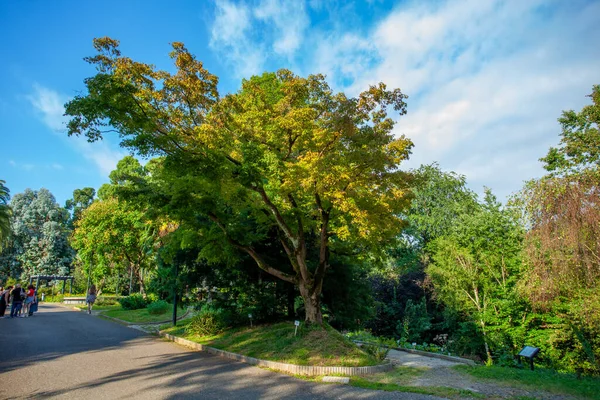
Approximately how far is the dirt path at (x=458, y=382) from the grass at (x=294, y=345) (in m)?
1.39

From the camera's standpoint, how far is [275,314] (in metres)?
14.2

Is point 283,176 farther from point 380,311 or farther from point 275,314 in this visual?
point 380,311

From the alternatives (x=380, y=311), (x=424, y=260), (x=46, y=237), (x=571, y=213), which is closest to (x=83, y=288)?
(x=46, y=237)

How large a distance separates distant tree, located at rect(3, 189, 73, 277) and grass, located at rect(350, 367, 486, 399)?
5004 centimetres

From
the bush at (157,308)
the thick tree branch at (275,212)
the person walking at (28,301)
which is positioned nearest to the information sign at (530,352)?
the thick tree branch at (275,212)

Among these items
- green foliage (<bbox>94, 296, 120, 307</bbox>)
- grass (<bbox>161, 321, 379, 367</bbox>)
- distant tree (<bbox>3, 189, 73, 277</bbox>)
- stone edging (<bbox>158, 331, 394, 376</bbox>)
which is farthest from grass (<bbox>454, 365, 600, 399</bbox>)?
distant tree (<bbox>3, 189, 73, 277</bbox>)

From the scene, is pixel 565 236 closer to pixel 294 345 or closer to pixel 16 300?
pixel 294 345

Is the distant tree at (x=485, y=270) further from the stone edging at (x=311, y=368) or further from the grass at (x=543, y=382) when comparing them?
the stone edging at (x=311, y=368)

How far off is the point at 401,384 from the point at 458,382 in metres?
1.30

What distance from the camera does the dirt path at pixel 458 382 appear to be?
263 inches

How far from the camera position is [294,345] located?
9.77 m

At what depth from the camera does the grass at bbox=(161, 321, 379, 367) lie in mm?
8844

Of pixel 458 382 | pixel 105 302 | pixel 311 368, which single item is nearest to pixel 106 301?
pixel 105 302

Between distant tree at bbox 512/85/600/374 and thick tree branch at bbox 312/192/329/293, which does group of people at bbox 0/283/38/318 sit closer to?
thick tree branch at bbox 312/192/329/293
